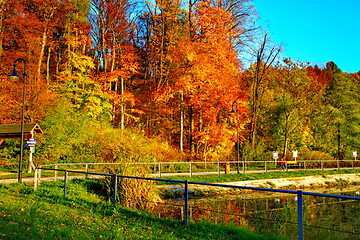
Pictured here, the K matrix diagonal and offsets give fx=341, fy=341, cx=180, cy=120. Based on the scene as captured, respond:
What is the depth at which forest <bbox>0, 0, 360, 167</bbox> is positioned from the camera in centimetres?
2597

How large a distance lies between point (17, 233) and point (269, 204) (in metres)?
12.2

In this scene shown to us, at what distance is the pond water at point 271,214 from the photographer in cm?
958

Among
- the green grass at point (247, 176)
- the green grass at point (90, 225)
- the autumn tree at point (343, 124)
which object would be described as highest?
the autumn tree at point (343, 124)

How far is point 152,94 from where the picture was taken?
3136 cm

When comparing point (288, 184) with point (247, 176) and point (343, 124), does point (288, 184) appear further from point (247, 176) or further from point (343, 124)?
point (343, 124)

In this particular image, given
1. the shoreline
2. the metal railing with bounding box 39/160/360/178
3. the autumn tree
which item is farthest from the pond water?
the autumn tree

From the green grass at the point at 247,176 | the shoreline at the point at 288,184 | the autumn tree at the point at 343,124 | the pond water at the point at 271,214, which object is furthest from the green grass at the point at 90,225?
the autumn tree at the point at 343,124

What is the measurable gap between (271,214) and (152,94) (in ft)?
65.5

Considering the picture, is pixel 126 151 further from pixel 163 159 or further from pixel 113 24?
pixel 113 24

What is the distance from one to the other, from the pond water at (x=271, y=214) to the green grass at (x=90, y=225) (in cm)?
96

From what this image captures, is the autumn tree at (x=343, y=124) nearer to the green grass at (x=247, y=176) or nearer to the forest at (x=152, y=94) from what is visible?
the forest at (x=152, y=94)

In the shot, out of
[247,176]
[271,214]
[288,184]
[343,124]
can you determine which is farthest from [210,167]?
[343,124]

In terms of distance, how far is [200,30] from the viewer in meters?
32.8

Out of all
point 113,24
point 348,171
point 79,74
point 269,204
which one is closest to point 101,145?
point 79,74
